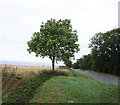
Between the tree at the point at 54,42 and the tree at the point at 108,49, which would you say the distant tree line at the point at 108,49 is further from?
the tree at the point at 54,42

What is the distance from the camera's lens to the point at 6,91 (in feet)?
→ 17.8

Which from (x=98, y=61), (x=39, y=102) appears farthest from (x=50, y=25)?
(x=98, y=61)

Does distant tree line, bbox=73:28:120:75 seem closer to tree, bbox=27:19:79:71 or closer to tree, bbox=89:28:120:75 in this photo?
tree, bbox=89:28:120:75

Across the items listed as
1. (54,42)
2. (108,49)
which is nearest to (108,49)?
(108,49)

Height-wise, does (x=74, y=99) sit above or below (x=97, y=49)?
below

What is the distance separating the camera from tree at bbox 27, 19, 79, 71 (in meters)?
11.2

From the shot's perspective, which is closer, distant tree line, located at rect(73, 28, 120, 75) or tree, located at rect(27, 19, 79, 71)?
tree, located at rect(27, 19, 79, 71)

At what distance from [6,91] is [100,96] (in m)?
5.42

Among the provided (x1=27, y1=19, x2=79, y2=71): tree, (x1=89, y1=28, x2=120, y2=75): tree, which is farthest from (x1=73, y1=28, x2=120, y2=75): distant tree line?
(x1=27, y1=19, x2=79, y2=71): tree

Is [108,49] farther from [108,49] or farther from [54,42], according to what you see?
[54,42]

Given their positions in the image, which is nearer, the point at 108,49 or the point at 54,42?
the point at 54,42

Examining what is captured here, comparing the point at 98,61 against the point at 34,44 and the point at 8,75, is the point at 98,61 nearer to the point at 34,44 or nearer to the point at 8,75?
the point at 34,44

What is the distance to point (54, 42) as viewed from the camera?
1070 cm

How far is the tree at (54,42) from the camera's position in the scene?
36.8 ft
